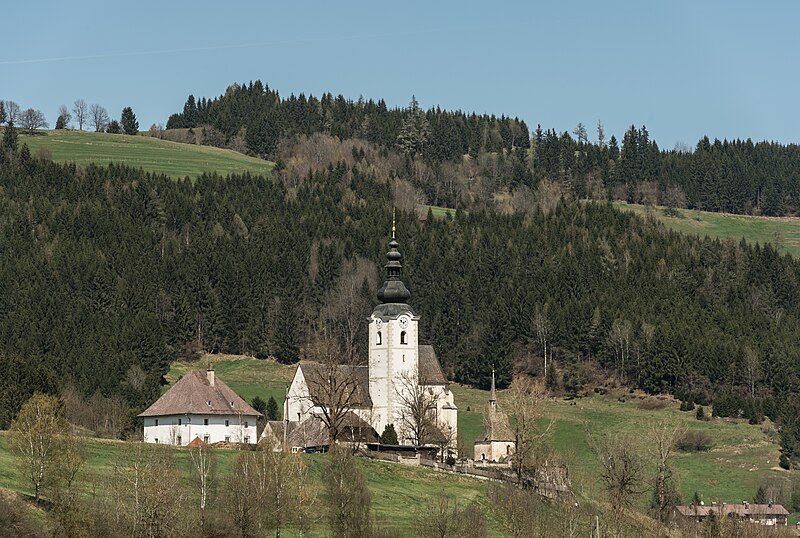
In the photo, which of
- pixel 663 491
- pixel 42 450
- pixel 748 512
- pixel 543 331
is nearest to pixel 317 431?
pixel 663 491

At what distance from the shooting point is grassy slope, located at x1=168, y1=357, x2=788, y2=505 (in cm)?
11769

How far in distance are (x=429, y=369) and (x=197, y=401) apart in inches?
846

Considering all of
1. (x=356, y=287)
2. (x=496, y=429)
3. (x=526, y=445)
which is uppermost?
(x=356, y=287)

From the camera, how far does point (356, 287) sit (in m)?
168

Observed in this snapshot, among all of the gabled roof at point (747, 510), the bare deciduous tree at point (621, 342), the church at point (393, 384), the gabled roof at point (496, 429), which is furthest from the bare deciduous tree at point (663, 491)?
the bare deciduous tree at point (621, 342)

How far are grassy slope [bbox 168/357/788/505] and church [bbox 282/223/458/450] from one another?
34.9ft

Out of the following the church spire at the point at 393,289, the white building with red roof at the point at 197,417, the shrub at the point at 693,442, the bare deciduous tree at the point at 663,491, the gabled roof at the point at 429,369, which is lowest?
the shrub at the point at 693,442

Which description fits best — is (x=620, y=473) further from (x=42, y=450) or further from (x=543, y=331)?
(x=543, y=331)

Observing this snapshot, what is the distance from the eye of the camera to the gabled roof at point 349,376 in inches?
4409

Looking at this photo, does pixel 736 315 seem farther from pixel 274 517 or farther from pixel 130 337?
pixel 274 517

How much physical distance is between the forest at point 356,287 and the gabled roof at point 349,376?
56.3ft

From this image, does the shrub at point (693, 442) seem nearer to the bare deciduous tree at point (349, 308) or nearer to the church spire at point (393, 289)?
the church spire at point (393, 289)

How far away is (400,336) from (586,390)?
129ft

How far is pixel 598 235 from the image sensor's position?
188000 mm
